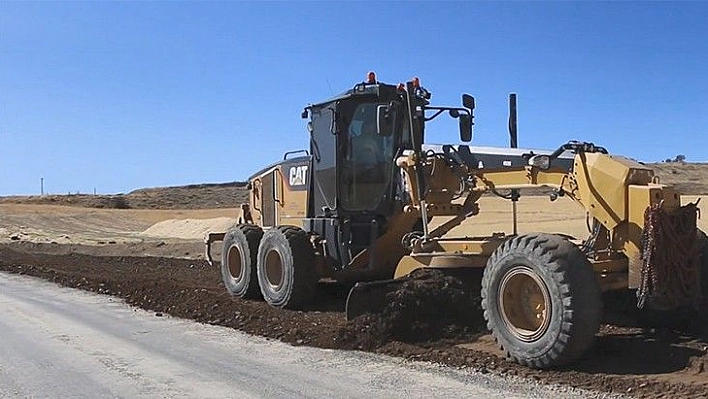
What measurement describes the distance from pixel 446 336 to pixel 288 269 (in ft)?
11.1

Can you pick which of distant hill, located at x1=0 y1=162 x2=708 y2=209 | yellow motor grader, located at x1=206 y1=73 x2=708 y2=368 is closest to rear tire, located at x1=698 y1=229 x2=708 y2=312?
yellow motor grader, located at x1=206 y1=73 x2=708 y2=368

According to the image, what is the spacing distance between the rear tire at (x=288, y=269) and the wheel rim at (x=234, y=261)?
138cm

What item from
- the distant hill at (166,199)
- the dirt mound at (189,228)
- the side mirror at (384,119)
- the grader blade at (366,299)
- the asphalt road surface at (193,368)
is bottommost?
the asphalt road surface at (193,368)

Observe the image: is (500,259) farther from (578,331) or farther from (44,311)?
(44,311)

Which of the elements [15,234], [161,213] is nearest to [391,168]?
[15,234]

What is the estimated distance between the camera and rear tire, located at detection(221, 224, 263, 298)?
41.9 feet

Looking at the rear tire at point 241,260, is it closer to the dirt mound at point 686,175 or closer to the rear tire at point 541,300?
the rear tire at point 541,300

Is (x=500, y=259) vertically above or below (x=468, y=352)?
above

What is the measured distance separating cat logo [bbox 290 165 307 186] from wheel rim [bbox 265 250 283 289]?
3.87ft

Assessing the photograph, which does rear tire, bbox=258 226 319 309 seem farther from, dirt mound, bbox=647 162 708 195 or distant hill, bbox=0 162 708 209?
distant hill, bbox=0 162 708 209

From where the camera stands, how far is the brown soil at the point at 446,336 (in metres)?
6.71

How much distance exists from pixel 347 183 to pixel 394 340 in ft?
10.8

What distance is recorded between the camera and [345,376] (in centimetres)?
732

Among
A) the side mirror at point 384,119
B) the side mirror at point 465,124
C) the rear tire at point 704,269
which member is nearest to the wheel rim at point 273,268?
the side mirror at point 384,119
